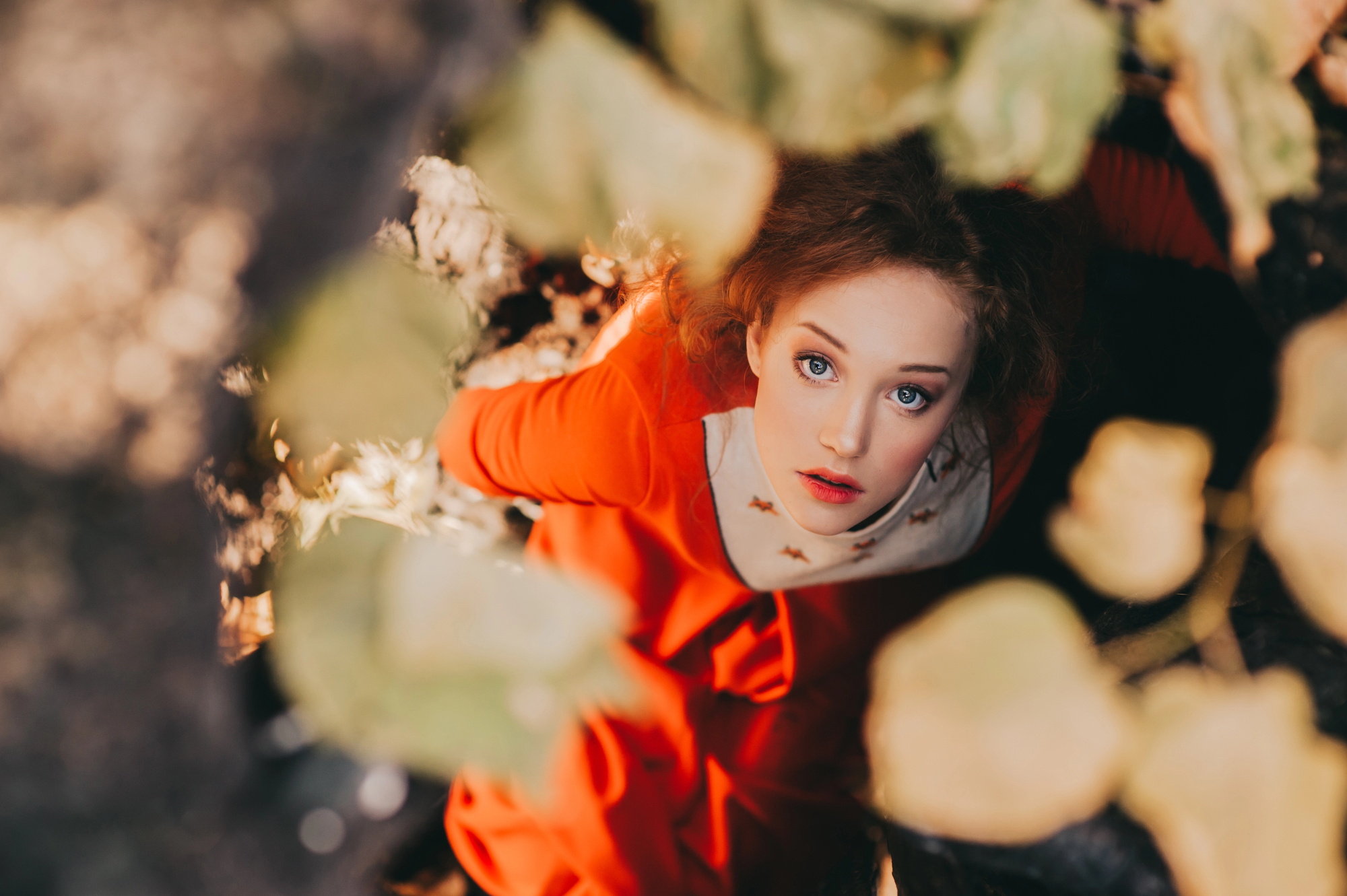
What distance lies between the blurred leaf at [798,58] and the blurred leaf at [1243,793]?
348 millimetres

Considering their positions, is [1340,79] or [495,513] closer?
[1340,79]

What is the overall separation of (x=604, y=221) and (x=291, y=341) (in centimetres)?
14

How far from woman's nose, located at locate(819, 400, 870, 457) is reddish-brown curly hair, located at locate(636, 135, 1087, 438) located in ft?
0.36

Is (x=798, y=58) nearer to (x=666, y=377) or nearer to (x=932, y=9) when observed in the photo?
(x=932, y=9)

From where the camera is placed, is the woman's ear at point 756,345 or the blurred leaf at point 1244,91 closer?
the blurred leaf at point 1244,91

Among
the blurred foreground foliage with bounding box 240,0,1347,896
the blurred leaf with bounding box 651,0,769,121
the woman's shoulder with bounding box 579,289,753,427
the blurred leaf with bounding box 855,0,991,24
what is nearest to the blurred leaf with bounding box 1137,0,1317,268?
the blurred foreground foliage with bounding box 240,0,1347,896

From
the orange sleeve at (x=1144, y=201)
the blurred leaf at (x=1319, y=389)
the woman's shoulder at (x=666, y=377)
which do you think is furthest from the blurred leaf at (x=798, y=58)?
the orange sleeve at (x=1144, y=201)

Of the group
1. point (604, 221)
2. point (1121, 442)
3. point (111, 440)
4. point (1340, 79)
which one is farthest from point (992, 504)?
point (111, 440)

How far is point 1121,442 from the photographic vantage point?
0.57 m

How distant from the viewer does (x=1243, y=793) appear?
328 mm

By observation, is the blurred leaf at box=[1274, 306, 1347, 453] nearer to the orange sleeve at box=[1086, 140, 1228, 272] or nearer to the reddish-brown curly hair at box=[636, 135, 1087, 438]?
the reddish-brown curly hair at box=[636, 135, 1087, 438]

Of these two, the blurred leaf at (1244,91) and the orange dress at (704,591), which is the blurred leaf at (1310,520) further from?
the orange dress at (704,591)

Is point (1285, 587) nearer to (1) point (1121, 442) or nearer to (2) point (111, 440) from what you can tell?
(1) point (1121, 442)

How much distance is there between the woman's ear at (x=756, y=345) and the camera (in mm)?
632
